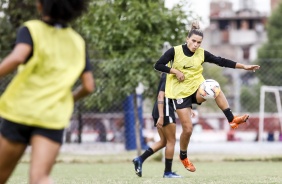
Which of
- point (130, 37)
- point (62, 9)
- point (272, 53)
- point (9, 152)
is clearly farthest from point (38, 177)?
point (272, 53)

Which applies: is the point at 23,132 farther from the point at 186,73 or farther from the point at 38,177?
the point at 186,73

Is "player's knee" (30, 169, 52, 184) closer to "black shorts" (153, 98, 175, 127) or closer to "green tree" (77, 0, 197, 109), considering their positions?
"black shorts" (153, 98, 175, 127)

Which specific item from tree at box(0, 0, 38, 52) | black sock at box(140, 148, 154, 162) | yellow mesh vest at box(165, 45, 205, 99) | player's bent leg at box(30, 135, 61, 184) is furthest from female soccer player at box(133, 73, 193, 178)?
tree at box(0, 0, 38, 52)

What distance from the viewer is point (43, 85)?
489cm

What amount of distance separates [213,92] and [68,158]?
23.8ft

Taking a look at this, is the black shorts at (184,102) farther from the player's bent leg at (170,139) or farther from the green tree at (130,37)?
the green tree at (130,37)

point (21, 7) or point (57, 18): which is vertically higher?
point (57, 18)

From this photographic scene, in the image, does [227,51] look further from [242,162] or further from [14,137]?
[14,137]

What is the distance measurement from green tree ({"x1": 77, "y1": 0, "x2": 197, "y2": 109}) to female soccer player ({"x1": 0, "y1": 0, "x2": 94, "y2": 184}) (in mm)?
11771

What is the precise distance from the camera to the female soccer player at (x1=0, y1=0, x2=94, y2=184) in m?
4.84

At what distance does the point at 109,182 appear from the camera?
358 inches

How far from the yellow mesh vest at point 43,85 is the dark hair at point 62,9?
76mm

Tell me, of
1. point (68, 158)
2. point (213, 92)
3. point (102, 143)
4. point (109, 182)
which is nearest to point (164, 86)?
point (213, 92)

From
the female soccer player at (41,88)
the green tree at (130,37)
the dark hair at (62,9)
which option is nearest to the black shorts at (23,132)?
the female soccer player at (41,88)
